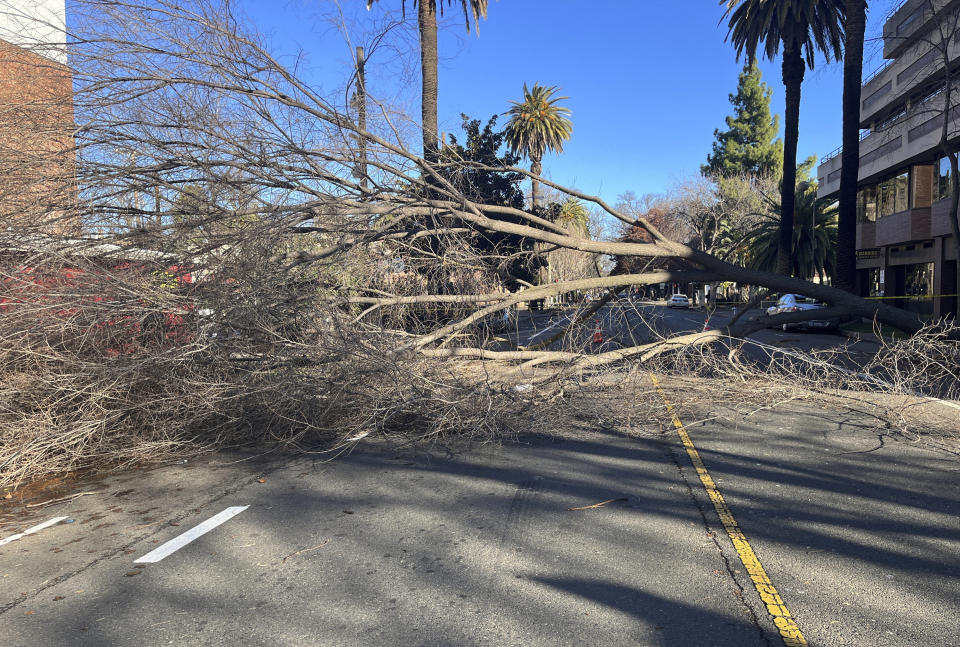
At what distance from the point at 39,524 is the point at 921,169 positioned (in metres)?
31.3

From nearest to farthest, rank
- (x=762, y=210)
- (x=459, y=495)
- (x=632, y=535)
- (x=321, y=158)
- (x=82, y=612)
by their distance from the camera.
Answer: (x=82, y=612) → (x=632, y=535) → (x=459, y=495) → (x=321, y=158) → (x=762, y=210)

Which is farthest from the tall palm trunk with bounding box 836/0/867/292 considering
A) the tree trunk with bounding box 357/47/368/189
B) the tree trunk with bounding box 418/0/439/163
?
the tree trunk with bounding box 357/47/368/189

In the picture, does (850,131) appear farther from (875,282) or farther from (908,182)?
(875,282)

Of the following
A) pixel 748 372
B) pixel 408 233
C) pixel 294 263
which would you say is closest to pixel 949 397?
pixel 748 372

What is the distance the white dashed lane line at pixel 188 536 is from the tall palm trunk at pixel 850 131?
19.7m

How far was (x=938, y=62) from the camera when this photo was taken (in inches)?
830

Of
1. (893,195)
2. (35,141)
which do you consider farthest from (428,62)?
(893,195)

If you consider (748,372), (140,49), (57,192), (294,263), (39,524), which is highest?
(140,49)

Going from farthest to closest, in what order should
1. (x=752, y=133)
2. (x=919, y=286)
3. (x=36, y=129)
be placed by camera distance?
(x=752, y=133) < (x=919, y=286) < (x=36, y=129)

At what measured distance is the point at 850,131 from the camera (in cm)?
1928

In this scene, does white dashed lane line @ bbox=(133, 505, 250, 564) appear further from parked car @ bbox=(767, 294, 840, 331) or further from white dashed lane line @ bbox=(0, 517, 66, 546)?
parked car @ bbox=(767, 294, 840, 331)

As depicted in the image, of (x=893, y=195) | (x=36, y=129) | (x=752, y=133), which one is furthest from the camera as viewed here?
(x=752, y=133)

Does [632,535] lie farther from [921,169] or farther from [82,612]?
[921,169]

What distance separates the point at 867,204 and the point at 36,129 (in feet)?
116
